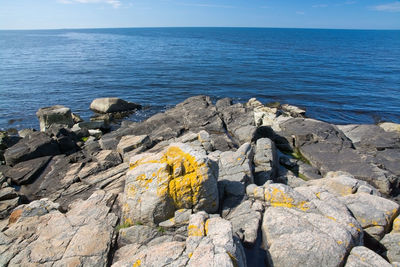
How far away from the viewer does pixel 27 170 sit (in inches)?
655

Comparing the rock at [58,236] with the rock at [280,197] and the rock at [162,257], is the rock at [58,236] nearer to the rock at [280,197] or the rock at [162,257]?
the rock at [162,257]

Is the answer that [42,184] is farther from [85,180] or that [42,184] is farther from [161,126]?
[161,126]

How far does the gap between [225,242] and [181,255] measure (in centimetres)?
125

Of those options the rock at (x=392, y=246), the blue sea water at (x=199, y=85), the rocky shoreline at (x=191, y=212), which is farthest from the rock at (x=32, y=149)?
the rock at (x=392, y=246)

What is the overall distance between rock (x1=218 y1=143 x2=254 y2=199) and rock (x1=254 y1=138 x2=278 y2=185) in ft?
4.53

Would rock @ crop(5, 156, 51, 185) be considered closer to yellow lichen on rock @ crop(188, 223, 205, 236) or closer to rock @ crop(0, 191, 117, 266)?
rock @ crop(0, 191, 117, 266)

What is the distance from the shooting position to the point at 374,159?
19.0 metres

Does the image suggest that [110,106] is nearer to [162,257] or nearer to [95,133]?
[95,133]

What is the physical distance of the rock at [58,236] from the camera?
27.3 feet

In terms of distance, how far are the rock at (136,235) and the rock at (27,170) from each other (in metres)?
10.6

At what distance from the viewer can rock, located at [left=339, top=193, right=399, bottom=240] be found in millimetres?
9223

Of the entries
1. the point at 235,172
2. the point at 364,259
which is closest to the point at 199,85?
the point at 235,172

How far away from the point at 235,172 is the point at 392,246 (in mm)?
6670

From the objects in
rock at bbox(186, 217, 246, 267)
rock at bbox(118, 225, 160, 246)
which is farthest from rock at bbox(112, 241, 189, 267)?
rock at bbox(118, 225, 160, 246)
